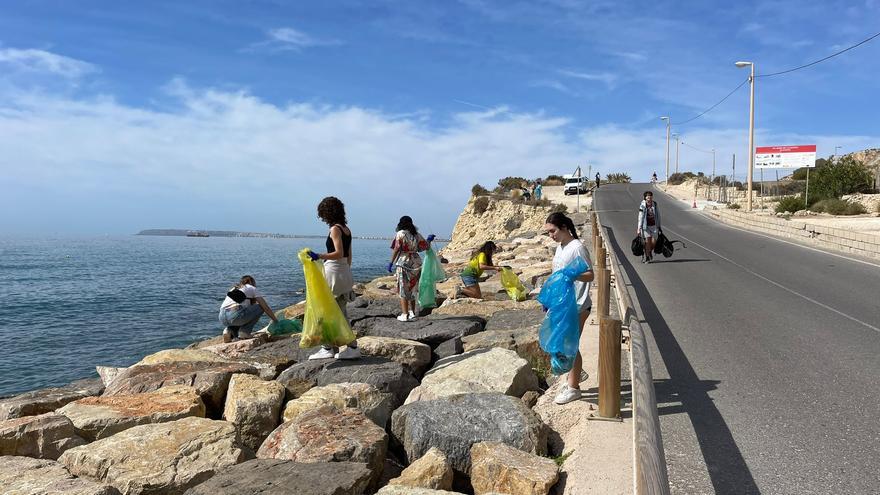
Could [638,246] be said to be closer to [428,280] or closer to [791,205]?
[428,280]

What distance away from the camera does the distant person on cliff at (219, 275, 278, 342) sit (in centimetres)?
1080

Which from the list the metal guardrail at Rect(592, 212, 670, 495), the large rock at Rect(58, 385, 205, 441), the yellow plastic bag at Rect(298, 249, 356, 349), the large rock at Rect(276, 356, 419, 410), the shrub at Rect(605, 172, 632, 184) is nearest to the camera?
the metal guardrail at Rect(592, 212, 670, 495)

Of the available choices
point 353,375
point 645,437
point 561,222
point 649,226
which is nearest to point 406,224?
point 353,375

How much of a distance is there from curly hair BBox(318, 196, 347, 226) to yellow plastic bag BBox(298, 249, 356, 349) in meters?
0.44

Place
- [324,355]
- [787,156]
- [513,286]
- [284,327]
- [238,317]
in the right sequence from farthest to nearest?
1. [787,156]
2. [513,286]
3. [284,327]
4. [238,317]
5. [324,355]

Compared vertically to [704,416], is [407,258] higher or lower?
higher

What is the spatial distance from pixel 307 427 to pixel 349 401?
2.92 ft

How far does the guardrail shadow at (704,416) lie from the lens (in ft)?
12.9

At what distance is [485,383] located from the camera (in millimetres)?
6016

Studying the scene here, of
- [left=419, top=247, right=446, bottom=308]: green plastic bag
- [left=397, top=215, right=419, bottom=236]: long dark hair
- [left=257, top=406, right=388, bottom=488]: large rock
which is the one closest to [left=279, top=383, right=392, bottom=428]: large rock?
[left=257, top=406, right=388, bottom=488]: large rock

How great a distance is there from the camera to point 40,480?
4.46m

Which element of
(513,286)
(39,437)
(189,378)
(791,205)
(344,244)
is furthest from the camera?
(791,205)

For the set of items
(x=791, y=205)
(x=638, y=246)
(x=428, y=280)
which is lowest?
(x=428, y=280)

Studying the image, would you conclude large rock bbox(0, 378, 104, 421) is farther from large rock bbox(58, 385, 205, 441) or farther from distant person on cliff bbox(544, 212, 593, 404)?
distant person on cliff bbox(544, 212, 593, 404)
